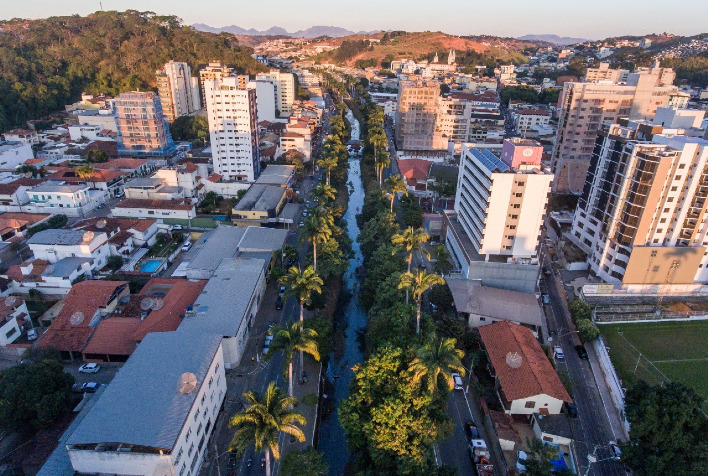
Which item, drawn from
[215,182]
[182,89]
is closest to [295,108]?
[182,89]

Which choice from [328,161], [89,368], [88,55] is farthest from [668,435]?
[88,55]

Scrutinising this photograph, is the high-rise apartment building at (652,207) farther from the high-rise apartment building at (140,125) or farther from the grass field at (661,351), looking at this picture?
the high-rise apartment building at (140,125)

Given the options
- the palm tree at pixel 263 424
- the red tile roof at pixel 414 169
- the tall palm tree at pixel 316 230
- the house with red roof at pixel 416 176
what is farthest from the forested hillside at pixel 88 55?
the palm tree at pixel 263 424

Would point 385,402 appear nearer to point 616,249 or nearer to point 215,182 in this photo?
point 616,249

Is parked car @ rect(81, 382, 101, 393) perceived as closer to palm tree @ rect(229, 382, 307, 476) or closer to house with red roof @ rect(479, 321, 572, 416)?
palm tree @ rect(229, 382, 307, 476)

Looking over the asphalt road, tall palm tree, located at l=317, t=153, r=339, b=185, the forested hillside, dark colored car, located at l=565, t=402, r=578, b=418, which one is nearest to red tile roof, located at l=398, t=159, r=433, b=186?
tall palm tree, located at l=317, t=153, r=339, b=185

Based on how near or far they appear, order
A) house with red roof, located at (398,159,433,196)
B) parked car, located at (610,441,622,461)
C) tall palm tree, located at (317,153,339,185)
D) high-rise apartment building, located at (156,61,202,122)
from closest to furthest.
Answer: parked car, located at (610,441,622,461) < tall palm tree, located at (317,153,339,185) < house with red roof, located at (398,159,433,196) < high-rise apartment building, located at (156,61,202,122)

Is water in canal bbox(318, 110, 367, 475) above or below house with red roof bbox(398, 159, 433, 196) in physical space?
below
